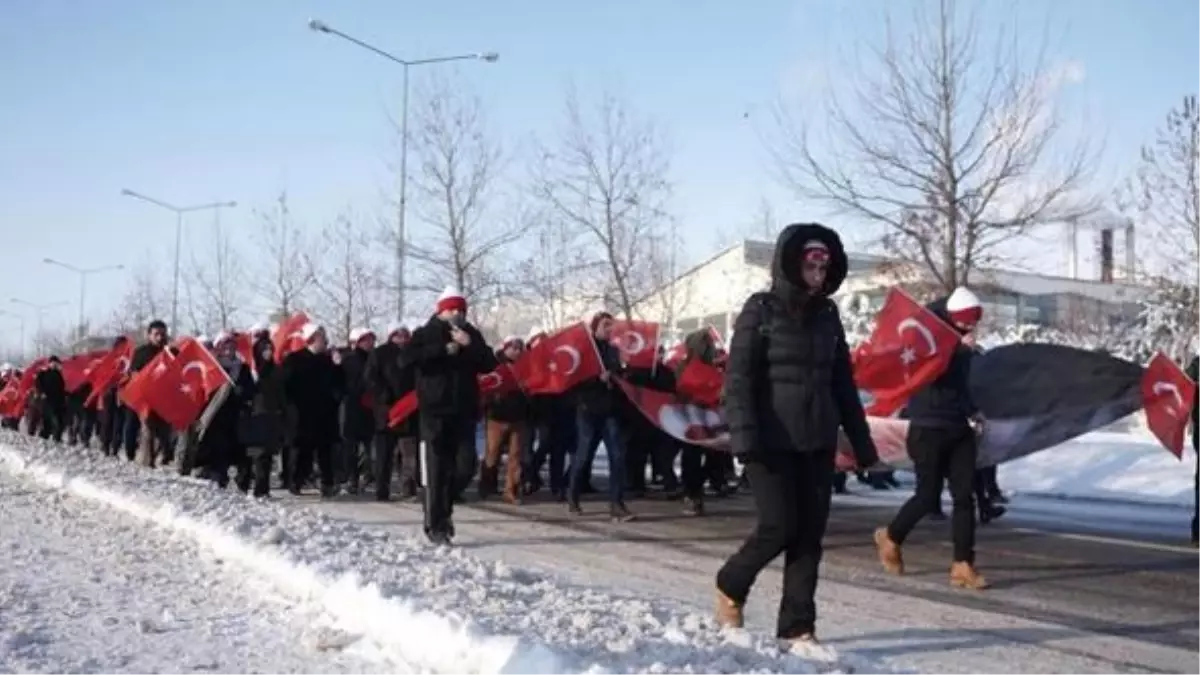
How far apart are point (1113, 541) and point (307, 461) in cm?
934

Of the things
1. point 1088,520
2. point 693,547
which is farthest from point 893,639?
point 1088,520

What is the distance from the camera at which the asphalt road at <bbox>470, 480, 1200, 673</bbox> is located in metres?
8.80

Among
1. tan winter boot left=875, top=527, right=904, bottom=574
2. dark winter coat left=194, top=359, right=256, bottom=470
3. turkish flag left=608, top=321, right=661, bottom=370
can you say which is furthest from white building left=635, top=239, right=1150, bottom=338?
tan winter boot left=875, top=527, right=904, bottom=574

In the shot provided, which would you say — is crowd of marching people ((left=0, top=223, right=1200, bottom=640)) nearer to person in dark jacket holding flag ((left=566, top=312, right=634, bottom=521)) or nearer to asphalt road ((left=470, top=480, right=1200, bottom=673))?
person in dark jacket holding flag ((left=566, top=312, right=634, bottom=521))

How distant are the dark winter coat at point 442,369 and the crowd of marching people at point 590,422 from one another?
0.01 metres

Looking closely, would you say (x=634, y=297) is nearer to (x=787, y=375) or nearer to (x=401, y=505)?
(x=401, y=505)

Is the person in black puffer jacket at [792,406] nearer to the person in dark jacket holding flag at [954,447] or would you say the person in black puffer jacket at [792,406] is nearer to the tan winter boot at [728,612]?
the tan winter boot at [728,612]

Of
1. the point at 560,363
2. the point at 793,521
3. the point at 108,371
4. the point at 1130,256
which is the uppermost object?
the point at 1130,256

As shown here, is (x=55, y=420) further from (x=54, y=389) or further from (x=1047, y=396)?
(x=1047, y=396)

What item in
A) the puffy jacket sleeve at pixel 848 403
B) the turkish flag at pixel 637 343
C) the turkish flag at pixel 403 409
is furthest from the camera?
the turkish flag at pixel 637 343

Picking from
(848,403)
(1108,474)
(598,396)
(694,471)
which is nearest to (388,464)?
(598,396)

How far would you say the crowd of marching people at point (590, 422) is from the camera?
6.88 m

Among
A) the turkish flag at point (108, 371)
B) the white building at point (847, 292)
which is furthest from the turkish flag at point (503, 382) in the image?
the white building at point (847, 292)

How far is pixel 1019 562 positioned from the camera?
37.8 ft
